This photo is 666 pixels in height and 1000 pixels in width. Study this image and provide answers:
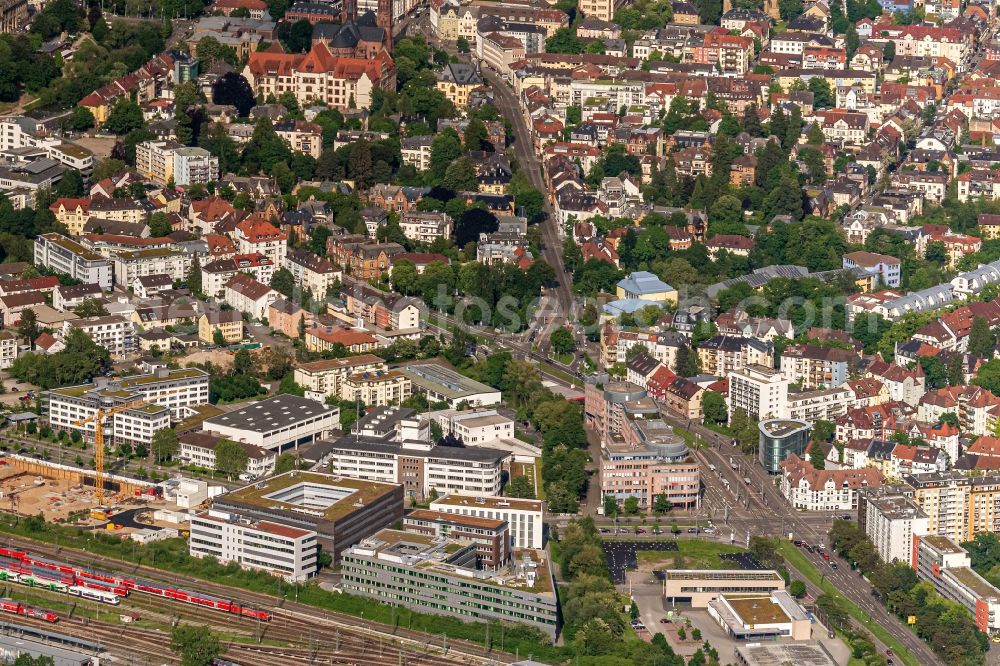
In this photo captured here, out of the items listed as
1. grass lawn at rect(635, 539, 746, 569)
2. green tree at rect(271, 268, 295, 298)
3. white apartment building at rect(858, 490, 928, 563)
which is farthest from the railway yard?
green tree at rect(271, 268, 295, 298)

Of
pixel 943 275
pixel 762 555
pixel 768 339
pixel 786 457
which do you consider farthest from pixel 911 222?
pixel 762 555

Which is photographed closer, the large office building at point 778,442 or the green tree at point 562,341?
the large office building at point 778,442

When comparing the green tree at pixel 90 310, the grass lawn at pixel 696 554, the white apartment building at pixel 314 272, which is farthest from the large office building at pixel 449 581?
the white apartment building at pixel 314 272

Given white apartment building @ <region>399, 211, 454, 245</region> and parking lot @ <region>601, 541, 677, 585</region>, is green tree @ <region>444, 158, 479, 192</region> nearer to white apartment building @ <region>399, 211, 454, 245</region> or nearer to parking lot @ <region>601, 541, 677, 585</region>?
white apartment building @ <region>399, 211, 454, 245</region>

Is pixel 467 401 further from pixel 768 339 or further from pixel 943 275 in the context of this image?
pixel 943 275

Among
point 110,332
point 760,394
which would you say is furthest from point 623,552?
point 110,332

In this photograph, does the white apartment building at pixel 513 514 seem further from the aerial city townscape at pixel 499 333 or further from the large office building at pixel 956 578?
the large office building at pixel 956 578
